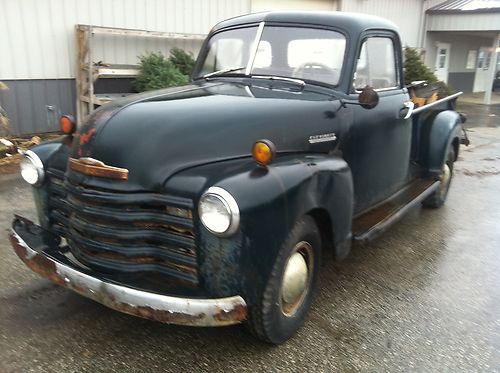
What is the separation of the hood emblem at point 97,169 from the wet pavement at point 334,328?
1.04 metres

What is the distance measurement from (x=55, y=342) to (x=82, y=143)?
1.19m

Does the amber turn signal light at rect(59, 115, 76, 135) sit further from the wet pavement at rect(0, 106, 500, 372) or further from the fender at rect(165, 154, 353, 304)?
the fender at rect(165, 154, 353, 304)

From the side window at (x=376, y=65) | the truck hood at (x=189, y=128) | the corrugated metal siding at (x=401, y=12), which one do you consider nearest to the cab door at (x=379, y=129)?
the side window at (x=376, y=65)

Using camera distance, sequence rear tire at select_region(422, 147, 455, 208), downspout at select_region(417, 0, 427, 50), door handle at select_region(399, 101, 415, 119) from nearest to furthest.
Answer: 1. door handle at select_region(399, 101, 415, 119)
2. rear tire at select_region(422, 147, 455, 208)
3. downspout at select_region(417, 0, 427, 50)

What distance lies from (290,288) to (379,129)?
68.3 inches

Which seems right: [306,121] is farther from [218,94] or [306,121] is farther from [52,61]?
[52,61]

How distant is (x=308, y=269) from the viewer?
120 inches

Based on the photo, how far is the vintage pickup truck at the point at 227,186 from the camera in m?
2.41

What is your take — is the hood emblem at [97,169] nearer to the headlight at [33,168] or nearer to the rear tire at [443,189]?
the headlight at [33,168]

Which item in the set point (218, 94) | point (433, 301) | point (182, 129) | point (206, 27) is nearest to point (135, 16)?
point (206, 27)

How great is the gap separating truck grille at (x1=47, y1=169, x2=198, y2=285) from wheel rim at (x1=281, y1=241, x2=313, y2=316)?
60 centimetres

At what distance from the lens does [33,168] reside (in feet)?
10.3

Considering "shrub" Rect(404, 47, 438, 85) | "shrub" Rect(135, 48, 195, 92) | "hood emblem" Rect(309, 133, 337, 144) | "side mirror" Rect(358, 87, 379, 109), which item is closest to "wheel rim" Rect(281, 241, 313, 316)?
"hood emblem" Rect(309, 133, 337, 144)

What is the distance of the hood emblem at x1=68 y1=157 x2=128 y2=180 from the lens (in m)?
2.51
